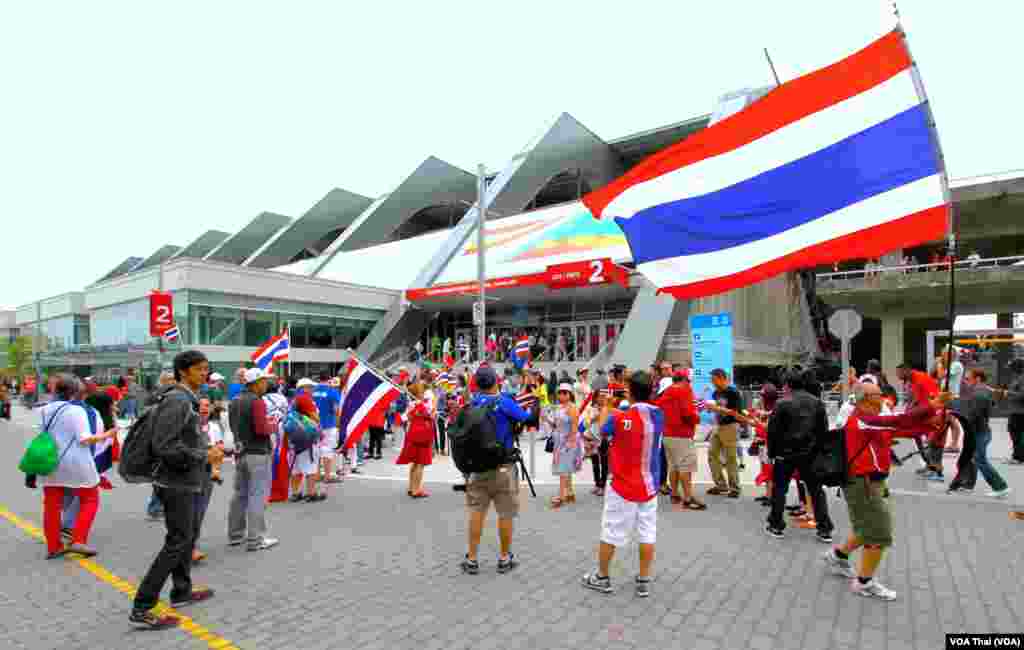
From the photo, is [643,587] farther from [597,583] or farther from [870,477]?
[870,477]

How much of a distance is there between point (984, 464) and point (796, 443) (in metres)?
3.68

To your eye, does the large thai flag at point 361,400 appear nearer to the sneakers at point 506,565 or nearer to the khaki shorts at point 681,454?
the sneakers at point 506,565

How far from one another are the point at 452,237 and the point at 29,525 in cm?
2775

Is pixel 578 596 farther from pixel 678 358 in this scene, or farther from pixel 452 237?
pixel 452 237

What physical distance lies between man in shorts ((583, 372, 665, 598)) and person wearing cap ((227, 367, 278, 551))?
3.31 metres

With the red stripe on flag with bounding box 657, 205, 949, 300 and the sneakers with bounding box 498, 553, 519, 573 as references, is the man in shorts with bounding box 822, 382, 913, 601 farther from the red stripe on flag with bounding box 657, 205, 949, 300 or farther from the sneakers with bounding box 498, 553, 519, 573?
the sneakers with bounding box 498, 553, 519, 573

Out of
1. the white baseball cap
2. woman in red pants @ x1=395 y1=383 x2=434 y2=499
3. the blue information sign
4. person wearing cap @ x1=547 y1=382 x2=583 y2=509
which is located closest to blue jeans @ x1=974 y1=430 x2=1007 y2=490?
person wearing cap @ x1=547 y1=382 x2=583 y2=509

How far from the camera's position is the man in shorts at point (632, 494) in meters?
4.37

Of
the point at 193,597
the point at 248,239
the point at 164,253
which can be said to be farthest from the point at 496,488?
the point at 164,253

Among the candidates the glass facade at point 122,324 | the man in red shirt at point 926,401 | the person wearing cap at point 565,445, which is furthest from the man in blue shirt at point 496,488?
the glass facade at point 122,324

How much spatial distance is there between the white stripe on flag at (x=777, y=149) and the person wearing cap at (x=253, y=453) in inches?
159

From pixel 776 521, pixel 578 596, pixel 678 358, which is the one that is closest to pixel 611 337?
pixel 678 358

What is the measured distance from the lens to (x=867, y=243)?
15.3 ft

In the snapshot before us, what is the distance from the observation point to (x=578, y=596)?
436 centimetres
